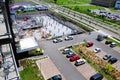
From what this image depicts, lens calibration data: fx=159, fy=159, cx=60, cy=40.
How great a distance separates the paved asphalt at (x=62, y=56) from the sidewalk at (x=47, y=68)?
136 centimetres

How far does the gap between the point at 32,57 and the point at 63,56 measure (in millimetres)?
10010

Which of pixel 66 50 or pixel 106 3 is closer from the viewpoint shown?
pixel 66 50

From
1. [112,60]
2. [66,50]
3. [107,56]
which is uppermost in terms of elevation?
[66,50]

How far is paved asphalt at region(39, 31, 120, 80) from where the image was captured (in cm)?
4422

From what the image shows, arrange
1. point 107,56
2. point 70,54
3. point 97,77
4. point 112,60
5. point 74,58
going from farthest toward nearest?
1. point 107,56
2. point 70,54
3. point 112,60
4. point 74,58
5. point 97,77

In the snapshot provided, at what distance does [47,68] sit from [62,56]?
8053 millimetres

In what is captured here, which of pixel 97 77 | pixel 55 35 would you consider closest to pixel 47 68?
pixel 97 77

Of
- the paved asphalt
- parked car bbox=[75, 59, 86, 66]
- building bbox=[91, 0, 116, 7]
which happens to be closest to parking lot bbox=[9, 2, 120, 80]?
the paved asphalt

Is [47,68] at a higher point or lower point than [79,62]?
lower

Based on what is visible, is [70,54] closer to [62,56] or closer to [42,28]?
[62,56]

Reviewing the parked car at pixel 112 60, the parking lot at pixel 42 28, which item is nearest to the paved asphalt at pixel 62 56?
the parked car at pixel 112 60

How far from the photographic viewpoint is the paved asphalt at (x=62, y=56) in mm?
44219

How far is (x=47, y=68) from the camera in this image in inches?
1812

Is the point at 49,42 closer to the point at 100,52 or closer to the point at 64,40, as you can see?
the point at 64,40
